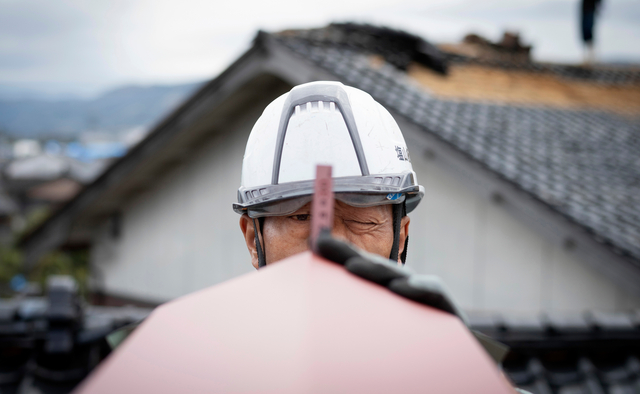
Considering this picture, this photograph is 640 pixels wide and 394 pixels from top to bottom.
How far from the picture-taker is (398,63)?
305 inches

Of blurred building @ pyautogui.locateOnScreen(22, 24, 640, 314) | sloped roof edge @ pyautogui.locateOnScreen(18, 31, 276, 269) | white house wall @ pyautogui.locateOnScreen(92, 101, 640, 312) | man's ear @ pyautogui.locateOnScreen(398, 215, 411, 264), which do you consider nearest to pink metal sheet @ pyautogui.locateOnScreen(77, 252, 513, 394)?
man's ear @ pyautogui.locateOnScreen(398, 215, 411, 264)

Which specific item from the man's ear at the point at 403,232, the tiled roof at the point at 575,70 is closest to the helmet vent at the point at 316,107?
the man's ear at the point at 403,232

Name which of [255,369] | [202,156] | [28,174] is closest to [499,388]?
[255,369]

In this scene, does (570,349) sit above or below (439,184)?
below

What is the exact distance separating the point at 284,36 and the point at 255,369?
645 centimetres

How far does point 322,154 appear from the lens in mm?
1714

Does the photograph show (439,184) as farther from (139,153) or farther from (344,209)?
(344,209)

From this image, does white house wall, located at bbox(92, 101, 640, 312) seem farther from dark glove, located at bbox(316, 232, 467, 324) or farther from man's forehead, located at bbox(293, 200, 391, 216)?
dark glove, located at bbox(316, 232, 467, 324)

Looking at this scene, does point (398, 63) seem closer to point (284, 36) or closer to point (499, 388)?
point (284, 36)

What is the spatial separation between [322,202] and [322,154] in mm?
811

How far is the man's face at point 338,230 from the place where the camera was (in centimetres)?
167

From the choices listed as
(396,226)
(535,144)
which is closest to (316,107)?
(396,226)

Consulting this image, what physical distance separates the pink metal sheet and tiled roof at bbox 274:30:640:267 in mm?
4873

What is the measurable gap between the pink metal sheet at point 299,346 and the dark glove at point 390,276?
1cm
